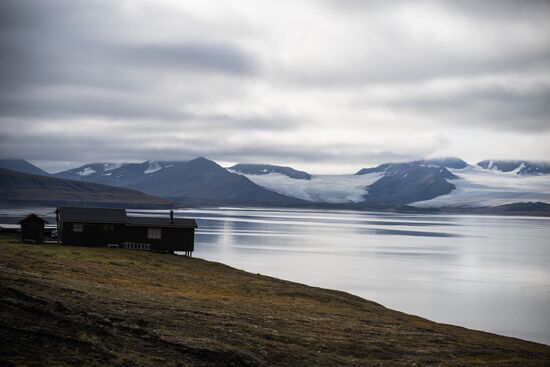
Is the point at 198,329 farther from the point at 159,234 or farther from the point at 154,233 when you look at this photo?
the point at 159,234

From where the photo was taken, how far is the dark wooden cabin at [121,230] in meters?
77.6

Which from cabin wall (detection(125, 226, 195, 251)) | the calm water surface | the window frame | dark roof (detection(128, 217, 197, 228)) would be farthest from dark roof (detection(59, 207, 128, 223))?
the calm water surface

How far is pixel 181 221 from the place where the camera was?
8400cm

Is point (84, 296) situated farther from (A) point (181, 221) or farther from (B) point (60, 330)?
(A) point (181, 221)

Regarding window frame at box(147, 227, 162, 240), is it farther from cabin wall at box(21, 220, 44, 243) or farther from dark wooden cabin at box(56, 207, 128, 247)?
cabin wall at box(21, 220, 44, 243)

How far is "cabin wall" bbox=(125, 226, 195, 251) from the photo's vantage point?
3150 inches

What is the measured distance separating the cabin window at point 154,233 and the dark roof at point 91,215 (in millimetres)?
2991

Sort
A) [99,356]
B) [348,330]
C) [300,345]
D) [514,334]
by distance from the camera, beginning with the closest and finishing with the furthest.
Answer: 1. [99,356]
2. [300,345]
3. [348,330]
4. [514,334]

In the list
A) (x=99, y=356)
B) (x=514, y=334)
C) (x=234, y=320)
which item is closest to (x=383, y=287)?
(x=514, y=334)

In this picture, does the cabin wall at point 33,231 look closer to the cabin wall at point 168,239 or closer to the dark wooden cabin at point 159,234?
the dark wooden cabin at point 159,234

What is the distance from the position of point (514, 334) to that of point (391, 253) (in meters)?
77.9

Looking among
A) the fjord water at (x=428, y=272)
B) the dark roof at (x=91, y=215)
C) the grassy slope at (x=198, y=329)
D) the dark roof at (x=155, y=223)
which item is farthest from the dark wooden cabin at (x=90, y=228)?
the grassy slope at (x=198, y=329)

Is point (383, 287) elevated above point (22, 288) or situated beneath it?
situated beneath

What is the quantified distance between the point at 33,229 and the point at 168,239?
48.0 feet
